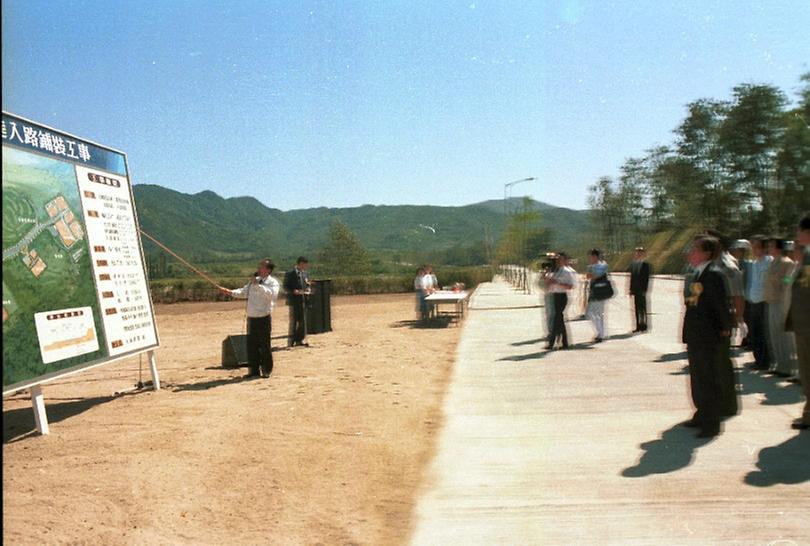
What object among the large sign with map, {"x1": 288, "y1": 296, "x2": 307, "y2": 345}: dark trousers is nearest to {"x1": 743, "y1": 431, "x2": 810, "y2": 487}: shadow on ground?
the large sign with map

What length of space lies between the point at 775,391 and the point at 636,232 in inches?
3583

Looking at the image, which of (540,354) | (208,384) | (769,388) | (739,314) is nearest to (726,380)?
(739,314)

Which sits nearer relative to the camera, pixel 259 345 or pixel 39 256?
pixel 39 256

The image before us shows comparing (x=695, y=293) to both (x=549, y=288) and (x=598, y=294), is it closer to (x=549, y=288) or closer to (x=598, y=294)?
(x=549, y=288)

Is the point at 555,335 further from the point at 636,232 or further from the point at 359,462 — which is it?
the point at 636,232

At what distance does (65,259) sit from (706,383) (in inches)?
251

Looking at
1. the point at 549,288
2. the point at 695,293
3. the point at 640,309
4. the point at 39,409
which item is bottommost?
the point at 640,309

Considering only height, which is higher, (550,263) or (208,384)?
(550,263)

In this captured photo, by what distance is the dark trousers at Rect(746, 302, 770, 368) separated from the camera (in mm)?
9711

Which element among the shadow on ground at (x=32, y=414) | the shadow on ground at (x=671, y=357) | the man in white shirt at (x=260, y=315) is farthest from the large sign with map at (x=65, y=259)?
the shadow on ground at (x=671, y=357)

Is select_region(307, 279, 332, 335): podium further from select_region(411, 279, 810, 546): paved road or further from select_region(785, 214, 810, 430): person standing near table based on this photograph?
select_region(785, 214, 810, 430): person standing near table

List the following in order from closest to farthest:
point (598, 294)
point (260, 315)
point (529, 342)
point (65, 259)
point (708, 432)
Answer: point (708, 432) → point (65, 259) → point (260, 315) → point (598, 294) → point (529, 342)

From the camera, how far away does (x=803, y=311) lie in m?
6.28

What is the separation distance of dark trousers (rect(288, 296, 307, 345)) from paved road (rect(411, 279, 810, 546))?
234 inches
